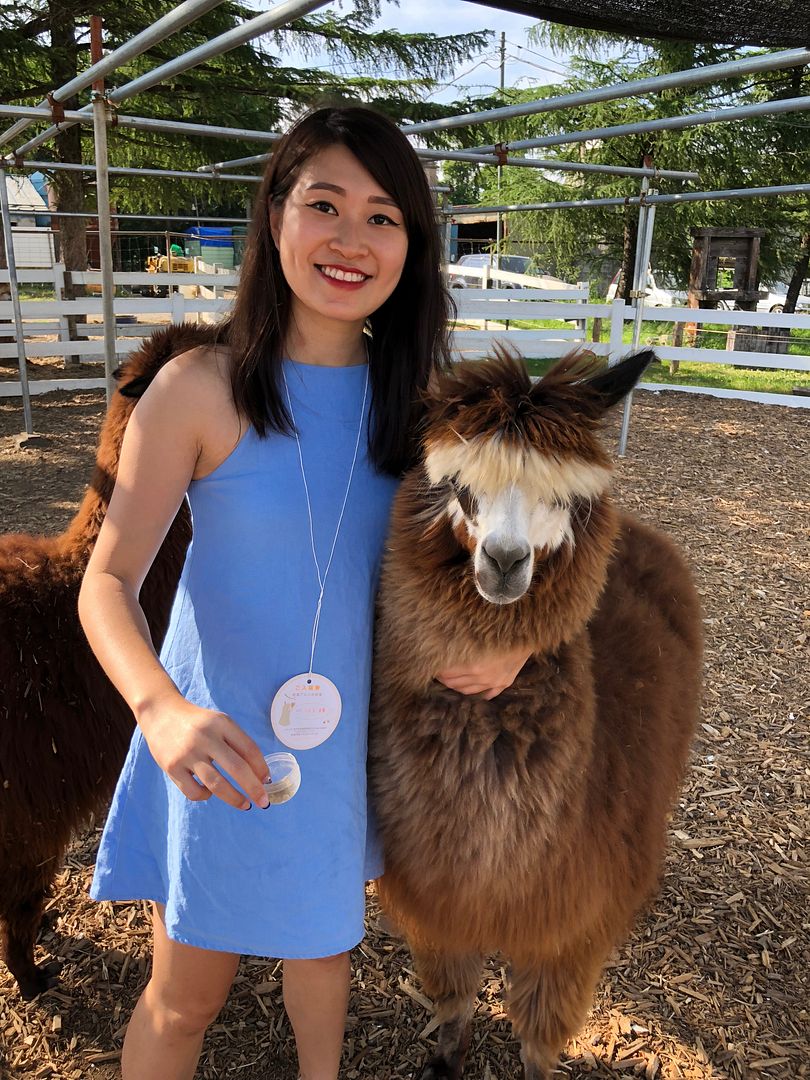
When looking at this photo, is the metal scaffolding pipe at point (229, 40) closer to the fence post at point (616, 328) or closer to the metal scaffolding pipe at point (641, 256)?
the metal scaffolding pipe at point (641, 256)

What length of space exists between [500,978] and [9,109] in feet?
12.5

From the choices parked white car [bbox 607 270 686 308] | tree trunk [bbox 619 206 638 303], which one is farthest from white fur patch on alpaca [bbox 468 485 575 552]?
parked white car [bbox 607 270 686 308]

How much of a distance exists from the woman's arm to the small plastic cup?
0.18 m

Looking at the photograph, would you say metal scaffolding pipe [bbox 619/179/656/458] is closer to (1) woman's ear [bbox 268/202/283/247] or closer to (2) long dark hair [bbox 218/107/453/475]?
(2) long dark hair [bbox 218/107/453/475]

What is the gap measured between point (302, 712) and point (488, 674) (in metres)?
0.31

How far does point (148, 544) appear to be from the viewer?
3.86 ft

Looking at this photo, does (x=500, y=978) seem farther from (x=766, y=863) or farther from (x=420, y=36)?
(x=420, y=36)

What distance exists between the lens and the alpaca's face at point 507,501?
3.76ft

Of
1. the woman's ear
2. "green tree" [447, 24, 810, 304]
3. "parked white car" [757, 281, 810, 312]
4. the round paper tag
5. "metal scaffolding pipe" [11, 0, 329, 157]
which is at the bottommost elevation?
the round paper tag

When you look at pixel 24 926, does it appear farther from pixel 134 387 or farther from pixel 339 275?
pixel 339 275

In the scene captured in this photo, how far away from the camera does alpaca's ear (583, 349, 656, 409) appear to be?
4.05ft

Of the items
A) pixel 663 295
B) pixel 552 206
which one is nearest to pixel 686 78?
pixel 552 206

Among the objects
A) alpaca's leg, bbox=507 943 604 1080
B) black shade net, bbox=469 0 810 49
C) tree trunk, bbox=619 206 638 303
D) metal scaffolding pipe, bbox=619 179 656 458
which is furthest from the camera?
tree trunk, bbox=619 206 638 303

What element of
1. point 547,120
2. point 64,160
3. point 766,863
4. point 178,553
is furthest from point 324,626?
point 547,120
